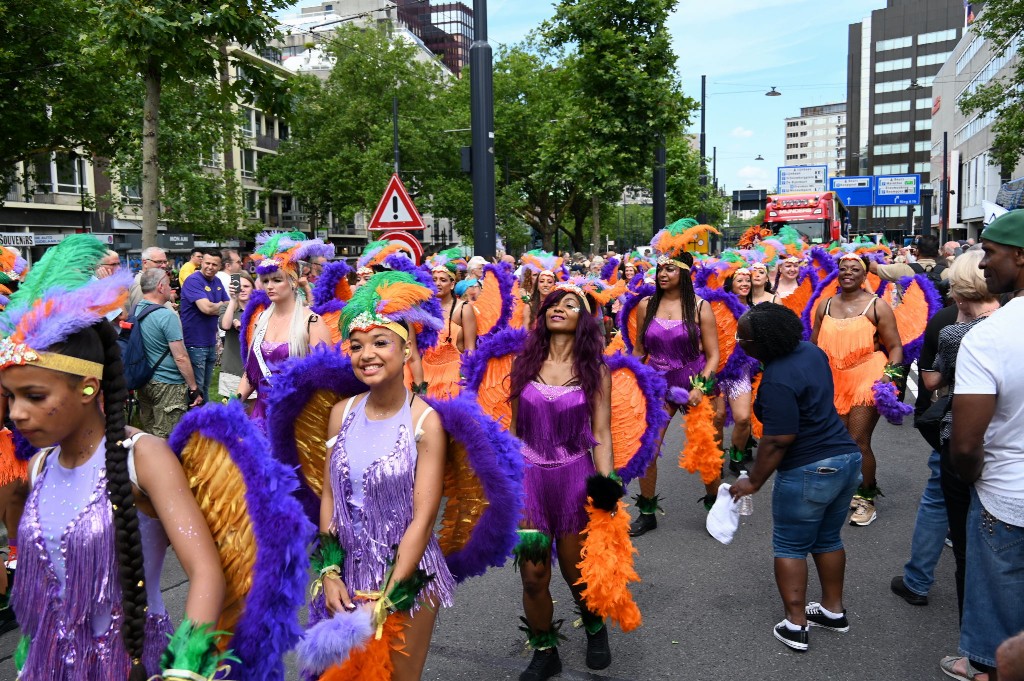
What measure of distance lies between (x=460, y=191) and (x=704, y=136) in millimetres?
12940

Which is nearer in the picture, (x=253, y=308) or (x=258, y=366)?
(x=258, y=366)

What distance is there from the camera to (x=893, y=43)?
10444 centimetres

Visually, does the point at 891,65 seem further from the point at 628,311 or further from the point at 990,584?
the point at 990,584

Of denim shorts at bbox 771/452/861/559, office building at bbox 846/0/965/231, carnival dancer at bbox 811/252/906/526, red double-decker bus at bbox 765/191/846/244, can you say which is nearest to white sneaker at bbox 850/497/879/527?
carnival dancer at bbox 811/252/906/526

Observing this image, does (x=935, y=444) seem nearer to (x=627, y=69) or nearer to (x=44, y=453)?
(x=44, y=453)

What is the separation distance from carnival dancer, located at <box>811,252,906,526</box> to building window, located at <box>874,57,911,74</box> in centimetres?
11297

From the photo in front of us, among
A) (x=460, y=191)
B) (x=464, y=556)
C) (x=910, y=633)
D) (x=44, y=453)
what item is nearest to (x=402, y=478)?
(x=464, y=556)

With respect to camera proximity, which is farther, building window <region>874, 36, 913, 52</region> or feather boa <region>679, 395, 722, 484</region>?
building window <region>874, 36, 913, 52</region>

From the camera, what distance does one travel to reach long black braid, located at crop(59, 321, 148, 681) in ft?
6.57

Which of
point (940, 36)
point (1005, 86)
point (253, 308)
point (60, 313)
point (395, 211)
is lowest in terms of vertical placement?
point (253, 308)

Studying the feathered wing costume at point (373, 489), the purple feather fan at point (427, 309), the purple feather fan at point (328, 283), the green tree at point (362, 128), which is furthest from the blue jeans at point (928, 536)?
the green tree at point (362, 128)

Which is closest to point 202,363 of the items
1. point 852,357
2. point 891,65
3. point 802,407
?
point 852,357

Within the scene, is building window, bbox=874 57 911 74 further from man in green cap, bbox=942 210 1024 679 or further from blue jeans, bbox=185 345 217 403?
man in green cap, bbox=942 210 1024 679

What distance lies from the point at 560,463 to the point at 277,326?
2375 millimetres
